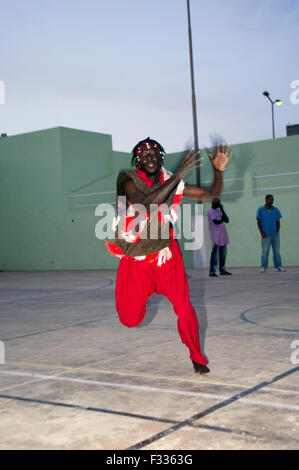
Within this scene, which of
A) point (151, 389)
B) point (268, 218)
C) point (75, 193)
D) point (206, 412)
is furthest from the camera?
point (75, 193)

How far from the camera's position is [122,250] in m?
4.32

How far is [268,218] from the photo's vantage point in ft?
45.6

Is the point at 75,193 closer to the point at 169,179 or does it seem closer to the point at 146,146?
the point at 146,146

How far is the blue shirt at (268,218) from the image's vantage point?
13898 millimetres

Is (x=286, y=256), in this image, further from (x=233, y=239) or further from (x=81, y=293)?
(x=81, y=293)

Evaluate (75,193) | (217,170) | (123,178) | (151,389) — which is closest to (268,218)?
(75,193)

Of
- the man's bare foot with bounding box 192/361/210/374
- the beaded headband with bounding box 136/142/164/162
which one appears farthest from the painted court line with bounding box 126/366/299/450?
the beaded headband with bounding box 136/142/164/162

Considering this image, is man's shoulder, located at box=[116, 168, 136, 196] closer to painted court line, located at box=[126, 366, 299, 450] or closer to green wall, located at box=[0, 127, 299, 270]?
painted court line, located at box=[126, 366, 299, 450]

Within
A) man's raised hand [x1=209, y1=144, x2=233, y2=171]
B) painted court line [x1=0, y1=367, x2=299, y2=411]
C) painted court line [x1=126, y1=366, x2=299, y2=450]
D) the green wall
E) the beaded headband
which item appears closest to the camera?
painted court line [x1=126, y1=366, x2=299, y2=450]

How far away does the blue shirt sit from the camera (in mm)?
13898

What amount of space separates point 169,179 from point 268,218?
407 inches

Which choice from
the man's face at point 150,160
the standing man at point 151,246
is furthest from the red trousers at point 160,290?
the man's face at point 150,160

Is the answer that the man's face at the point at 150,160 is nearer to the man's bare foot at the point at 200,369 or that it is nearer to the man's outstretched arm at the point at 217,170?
the man's outstretched arm at the point at 217,170
